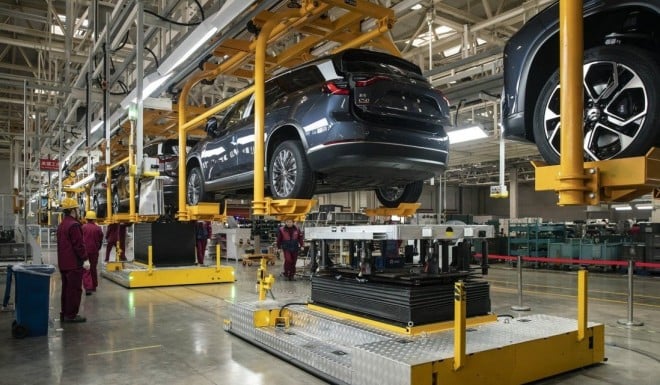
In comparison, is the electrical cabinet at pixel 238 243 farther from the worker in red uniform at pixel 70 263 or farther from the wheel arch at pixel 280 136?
the wheel arch at pixel 280 136

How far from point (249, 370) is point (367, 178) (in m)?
2.16

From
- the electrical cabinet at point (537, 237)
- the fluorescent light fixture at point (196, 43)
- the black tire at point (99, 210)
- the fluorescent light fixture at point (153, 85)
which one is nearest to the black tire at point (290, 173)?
the fluorescent light fixture at point (196, 43)

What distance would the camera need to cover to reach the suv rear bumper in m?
4.43

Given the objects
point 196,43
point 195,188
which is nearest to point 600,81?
point 196,43

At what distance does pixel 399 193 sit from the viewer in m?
5.99

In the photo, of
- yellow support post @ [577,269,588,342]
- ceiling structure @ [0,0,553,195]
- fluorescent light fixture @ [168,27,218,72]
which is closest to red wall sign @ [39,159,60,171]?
ceiling structure @ [0,0,553,195]

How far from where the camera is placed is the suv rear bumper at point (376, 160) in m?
4.43

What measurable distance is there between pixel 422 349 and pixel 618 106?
202 cm

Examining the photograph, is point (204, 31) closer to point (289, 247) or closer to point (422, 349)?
point (422, 349)

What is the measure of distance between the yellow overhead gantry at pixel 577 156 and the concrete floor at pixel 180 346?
2.45 m

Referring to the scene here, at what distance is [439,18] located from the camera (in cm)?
941

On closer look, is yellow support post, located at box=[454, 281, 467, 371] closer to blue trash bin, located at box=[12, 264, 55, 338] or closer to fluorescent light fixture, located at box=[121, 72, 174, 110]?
fluorescent light fixture, located at box=[121, 72, 174, 110]

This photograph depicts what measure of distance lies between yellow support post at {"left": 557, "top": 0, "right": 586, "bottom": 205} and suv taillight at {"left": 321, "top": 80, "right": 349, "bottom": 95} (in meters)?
2.43

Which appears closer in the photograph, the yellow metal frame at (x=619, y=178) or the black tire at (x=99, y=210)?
the yellow metal frame at (x=619, y=178)
